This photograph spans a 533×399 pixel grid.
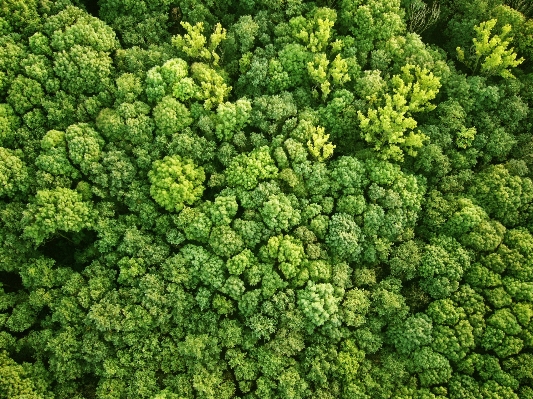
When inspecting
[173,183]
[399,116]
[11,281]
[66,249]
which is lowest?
[11,281]

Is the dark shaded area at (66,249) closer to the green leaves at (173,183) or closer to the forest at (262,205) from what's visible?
the forest at (262,205)

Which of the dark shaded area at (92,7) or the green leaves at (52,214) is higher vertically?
the dark shaded area at (92,7)

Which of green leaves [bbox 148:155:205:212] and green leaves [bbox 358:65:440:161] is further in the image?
green leaves [bbox 358:65:440:161]

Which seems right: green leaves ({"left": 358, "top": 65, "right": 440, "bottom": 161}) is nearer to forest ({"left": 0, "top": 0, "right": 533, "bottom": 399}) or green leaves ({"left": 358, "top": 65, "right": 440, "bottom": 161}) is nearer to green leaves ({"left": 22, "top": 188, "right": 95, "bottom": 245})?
forest ({"left": 0, "top": 0, "right": 533, "bottom": 399})

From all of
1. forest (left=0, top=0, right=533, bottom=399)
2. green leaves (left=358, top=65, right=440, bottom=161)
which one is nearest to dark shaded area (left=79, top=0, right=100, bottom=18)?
forest (left=0, top=0, right=533, bottom=399)

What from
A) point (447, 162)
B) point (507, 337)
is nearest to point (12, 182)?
point (447, 162)

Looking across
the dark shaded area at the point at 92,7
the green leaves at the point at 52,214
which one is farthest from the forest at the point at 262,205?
the dark shaded area at the point at 92,7

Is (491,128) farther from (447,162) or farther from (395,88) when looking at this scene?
(395,88)

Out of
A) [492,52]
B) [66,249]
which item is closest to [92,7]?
[66,249]

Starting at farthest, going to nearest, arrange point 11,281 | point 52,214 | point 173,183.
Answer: point 11,281 → point 173,183 → point 52,214

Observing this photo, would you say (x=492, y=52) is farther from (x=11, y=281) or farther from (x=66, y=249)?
(x=11, y=281)
